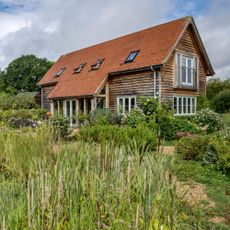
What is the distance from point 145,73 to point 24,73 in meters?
49.7

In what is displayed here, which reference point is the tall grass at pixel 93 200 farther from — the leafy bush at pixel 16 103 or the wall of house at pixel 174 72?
the leafy bush at pixel 16 103

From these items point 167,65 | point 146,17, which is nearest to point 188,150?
point 167,65

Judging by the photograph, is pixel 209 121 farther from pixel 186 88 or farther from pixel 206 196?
pixel 206 196

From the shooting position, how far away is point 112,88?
70.6 feet

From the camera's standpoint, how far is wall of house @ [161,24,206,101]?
19441mm

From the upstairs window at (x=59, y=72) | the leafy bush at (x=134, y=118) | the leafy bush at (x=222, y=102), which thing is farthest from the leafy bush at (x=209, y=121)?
the leafy bush at (x=222, y=102)

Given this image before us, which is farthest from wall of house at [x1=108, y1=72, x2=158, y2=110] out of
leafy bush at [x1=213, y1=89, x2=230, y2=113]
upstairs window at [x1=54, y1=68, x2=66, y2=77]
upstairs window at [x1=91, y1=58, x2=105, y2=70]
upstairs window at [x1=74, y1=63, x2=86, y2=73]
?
leafy bush at [x1=213, y1=89, x2=230, y2=113]

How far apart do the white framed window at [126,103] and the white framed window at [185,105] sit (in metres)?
Result: 2.79

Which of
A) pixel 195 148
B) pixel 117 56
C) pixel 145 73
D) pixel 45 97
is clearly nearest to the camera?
pixel 195 148

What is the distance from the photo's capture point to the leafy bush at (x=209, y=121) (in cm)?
1692

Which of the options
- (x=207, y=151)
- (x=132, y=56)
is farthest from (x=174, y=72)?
(x=207, y=151)

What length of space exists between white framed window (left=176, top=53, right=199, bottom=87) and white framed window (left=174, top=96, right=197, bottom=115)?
901 millimetres

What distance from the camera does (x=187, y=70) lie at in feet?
69.7

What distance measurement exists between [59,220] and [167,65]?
17932 millimetres
